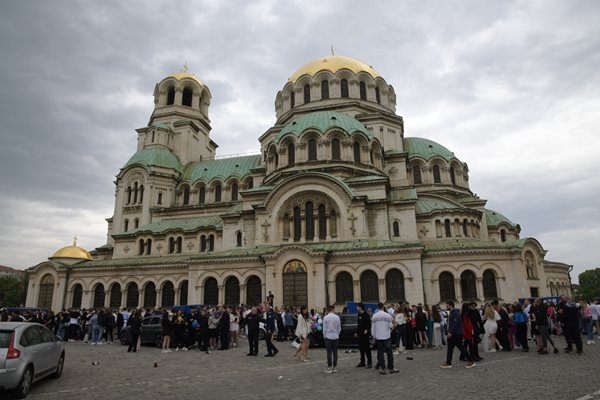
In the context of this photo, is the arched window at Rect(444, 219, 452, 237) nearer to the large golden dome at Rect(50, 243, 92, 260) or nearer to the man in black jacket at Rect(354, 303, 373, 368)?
the man in black jacket at Rect(354, 303, 373, 368)

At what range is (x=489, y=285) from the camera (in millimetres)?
31172

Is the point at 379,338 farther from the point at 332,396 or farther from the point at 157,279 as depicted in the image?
the point at 157,279

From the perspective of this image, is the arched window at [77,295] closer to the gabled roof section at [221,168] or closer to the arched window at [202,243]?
the arched window at [202,243]

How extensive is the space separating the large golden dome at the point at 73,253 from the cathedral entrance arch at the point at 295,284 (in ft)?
103

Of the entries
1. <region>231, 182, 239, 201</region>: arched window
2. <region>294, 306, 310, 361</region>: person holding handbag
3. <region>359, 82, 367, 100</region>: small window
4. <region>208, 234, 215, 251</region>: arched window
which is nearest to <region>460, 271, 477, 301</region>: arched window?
<region>294, 306, 310, 361</region>: person holding handbag

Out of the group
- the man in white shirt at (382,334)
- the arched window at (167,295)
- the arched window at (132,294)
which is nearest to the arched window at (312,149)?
the arched window at (167,295)

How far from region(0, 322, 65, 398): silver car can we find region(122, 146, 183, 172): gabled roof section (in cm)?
3962

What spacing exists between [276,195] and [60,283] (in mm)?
24063

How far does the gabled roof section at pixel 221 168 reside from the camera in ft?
159

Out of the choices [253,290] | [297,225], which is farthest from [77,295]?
[297,225]

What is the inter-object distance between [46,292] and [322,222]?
2916 centimetres

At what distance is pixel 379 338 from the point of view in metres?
11.4

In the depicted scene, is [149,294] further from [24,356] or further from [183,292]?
[24,356]

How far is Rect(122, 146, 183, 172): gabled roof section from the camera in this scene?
48.4 meters
